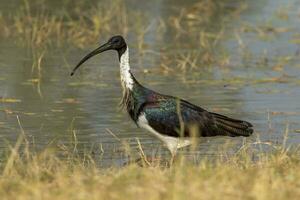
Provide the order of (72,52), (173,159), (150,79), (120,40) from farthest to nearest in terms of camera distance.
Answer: (72,52) < (150,79) < (120,40) < (173,159)

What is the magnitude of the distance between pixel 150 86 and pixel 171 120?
11.6ft

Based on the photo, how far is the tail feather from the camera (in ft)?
29.8

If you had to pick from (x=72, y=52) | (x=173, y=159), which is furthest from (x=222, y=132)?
(x=72, y=52)

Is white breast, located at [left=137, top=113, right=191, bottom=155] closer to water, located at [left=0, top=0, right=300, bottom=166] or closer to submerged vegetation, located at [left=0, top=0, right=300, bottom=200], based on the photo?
submerged vegetation, located at [left=0, top=0, right=300, bottom=200]

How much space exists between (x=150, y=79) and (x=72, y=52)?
2062 millimetres

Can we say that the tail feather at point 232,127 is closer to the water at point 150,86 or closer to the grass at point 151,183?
the water at point 150,86

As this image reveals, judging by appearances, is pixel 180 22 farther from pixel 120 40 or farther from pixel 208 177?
pixel 208 177

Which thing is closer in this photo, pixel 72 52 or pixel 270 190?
pixel 270 190

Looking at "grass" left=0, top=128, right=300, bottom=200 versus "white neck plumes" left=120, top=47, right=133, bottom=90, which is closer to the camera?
"grass" left=0, top=128, right=300, bottom=200

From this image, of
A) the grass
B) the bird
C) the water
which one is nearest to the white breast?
the bird

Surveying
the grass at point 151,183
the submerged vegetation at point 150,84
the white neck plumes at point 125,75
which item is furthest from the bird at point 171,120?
the grass at point 151,183

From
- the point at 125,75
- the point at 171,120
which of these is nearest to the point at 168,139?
the point at 171,120

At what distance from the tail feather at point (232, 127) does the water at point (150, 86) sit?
234 mm

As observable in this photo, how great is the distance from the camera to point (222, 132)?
30.0 feet
